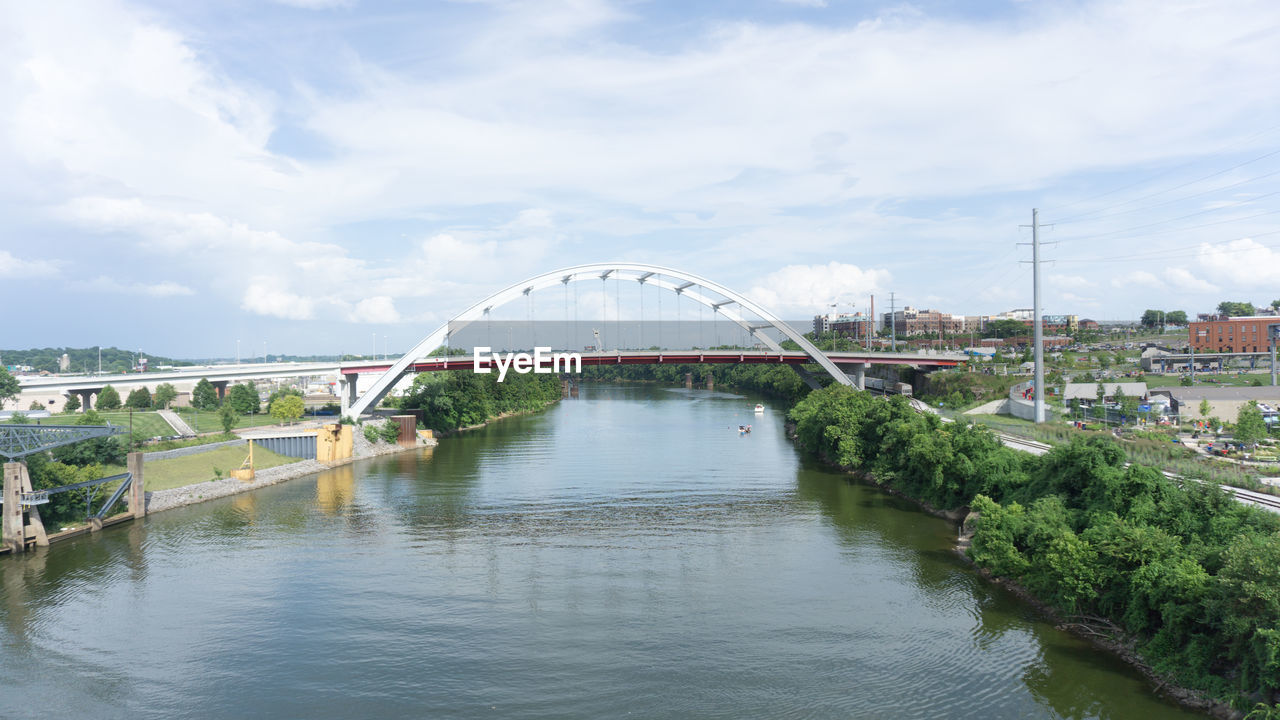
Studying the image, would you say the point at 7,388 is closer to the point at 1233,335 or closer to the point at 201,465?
the point at 201,465

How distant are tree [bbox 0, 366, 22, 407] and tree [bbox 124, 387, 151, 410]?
5.07 m

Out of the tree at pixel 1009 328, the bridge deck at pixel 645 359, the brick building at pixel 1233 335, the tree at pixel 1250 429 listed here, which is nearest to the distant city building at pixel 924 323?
the tree at pixel 1009 328

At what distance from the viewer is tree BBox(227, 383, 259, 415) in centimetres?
4503

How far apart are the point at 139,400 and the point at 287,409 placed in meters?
11.2

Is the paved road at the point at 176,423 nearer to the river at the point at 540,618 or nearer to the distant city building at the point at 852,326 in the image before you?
the river at the point at 540,618

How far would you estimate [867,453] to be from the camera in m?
30.8

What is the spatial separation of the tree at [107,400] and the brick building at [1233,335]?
71.2 meters

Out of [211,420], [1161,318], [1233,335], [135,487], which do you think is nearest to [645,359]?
[211,420]

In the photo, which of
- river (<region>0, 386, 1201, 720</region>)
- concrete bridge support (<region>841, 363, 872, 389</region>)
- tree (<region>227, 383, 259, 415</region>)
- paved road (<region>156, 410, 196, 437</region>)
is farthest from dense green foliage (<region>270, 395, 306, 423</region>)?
concrete bridge support (<region>841, 363, 872, 389</region>)

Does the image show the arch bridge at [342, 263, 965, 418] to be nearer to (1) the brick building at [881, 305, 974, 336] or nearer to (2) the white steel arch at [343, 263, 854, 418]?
(2) the white steel arch at [343, 263, 854, 418]

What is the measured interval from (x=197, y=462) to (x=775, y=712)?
2734cm

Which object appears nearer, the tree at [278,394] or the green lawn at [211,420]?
the green lawn at [211,420]

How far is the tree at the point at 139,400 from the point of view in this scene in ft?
146

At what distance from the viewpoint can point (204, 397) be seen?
4681 centimetres
